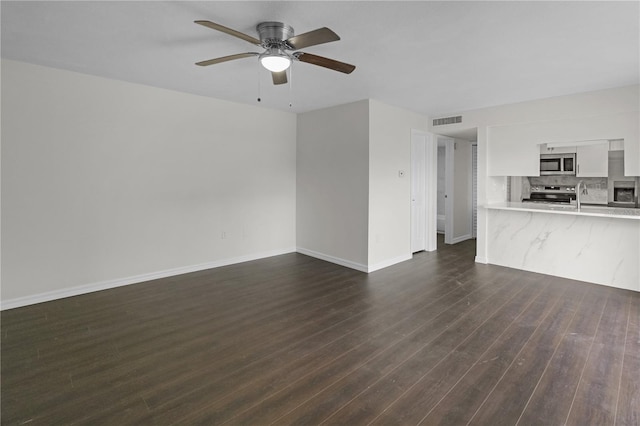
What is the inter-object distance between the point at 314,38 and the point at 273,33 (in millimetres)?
451

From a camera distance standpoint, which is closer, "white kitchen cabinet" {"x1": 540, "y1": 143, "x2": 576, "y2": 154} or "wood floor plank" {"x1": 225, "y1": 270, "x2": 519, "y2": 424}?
"wood floor plank" {"x1": 225, "y1": 270, "x2": 519, "y2": 424}

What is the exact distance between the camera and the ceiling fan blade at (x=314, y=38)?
6.91ft

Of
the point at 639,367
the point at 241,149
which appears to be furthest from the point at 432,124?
the point at 639,367

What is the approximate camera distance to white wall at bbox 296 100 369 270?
494 centimetres

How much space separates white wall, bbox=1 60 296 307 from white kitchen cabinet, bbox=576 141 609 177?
4.84 m

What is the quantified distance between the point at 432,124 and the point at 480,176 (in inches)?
52.1

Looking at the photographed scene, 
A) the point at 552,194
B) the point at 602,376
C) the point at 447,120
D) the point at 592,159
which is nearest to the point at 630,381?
the point at 602,376

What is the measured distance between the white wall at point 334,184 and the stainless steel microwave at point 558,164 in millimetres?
2810

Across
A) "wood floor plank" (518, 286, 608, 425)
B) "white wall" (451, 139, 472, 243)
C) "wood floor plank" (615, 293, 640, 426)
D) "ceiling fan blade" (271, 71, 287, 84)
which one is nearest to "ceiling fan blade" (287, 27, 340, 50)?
"ceiling fan blade" (271, 71, 287, 84)

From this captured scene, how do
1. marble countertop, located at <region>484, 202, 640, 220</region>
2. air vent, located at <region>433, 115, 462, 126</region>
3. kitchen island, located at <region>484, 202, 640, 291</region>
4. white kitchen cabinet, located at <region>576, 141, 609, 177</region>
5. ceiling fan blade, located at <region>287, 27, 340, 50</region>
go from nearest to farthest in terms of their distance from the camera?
ceiling fan blade, located at <region>287, 27, 340, 50</region> < marble countertop, located at <region>484, 202, 640, 220</region> < kitchen island, located at <region>484, 202, 640, 291</region> < white kitchen cabinet, located at <region>576, 141, 609, 177</region> < air vent, located at <region>433, 115, 462, 126</region>

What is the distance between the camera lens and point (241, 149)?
5.35m

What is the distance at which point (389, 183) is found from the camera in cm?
522

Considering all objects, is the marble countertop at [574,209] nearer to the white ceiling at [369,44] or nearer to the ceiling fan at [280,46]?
the white ceiling at [369,44]

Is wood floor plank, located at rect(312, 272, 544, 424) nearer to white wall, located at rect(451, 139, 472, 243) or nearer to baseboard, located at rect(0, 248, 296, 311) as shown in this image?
baseboard, located at rect(0, 248, 296, 311)
